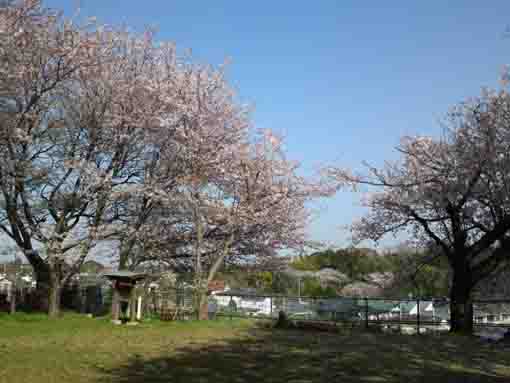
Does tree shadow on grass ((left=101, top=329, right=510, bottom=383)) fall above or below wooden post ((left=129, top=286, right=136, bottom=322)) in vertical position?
below

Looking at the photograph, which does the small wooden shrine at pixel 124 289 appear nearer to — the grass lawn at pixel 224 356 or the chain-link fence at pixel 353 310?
the grass lawn at pixel 224 356

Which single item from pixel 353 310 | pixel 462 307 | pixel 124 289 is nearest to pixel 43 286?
pixel 124 289

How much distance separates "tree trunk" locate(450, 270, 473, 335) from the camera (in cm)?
1645

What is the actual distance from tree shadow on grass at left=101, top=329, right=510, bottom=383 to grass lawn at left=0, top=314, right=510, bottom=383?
0.01 metres

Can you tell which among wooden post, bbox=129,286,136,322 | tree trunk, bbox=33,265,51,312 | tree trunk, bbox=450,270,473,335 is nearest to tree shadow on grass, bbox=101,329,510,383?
tree trunk, bbox=450,270,473,335

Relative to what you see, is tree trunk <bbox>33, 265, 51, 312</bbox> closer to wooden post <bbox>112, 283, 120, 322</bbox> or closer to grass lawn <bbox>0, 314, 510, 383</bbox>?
wooden post <bbox>112, 283, 120, 322</bbox>

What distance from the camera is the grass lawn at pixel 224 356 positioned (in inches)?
294

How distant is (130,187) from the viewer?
18.1 meters

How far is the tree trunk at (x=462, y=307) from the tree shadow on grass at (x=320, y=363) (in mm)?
3862

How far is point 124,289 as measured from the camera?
1636cm

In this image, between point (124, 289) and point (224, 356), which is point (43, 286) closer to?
point (124, 289)

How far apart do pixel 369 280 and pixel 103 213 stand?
30.0m

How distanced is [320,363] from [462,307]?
30.3ft

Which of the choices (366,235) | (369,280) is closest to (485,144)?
(366,235)
